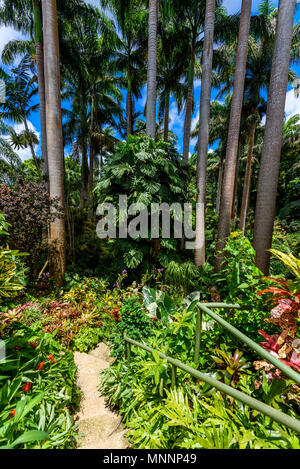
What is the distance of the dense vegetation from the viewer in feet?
4.21

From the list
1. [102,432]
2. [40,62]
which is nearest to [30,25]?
[40,62]

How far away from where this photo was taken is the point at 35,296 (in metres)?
4.21

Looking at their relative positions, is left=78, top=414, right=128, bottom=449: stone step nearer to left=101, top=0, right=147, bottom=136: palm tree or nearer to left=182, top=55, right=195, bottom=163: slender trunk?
left=182, top=55, right=195, bottom=163: slender trunk

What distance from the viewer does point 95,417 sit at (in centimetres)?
194

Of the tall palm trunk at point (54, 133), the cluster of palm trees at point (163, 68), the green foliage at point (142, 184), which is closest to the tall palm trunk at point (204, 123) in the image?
the cluster of palm trees at point (163, 68)


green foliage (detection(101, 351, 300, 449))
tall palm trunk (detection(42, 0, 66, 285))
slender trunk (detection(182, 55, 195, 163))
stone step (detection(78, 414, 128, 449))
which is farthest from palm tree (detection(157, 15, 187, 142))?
stone step (detection(78, 414, 128, 449))

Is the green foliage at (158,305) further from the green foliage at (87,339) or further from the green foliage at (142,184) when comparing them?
the green foliage at (142,184)

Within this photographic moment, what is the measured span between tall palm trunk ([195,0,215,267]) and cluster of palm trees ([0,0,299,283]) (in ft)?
0.09

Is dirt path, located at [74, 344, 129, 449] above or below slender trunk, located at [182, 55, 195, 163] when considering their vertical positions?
below

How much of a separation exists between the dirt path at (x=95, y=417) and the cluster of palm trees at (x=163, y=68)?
2.65m

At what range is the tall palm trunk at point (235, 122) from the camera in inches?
187

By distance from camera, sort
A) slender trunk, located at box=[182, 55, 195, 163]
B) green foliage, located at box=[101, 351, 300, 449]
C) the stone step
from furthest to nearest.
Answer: slender trunk, located at box=[182, 55, 195, 163], the stone step, green foliage, located at box=[101, 351, 300, 449]

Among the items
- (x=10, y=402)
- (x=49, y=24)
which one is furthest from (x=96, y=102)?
(x=10, y=402)
